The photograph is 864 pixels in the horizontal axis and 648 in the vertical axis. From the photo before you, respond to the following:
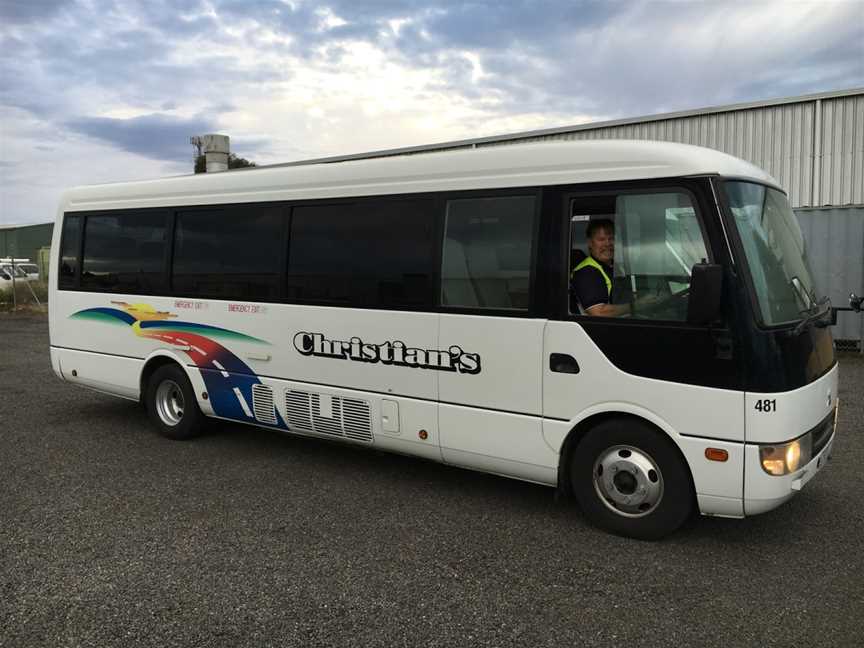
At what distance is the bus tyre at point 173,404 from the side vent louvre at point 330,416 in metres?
1.43

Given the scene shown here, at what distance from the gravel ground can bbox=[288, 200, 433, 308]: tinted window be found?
5.06ft

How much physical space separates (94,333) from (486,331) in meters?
4.89

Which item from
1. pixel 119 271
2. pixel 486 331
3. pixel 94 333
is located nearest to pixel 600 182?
pixel 486 331

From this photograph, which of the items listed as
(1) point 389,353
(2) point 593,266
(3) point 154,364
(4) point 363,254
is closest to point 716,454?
(2) point 593,266

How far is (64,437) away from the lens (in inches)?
291

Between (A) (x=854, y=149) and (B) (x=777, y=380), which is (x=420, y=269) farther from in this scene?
(A) (x=854, y=149)

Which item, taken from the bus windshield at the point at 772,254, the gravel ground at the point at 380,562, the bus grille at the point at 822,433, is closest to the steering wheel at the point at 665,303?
the bus windshield at the point at 772,254

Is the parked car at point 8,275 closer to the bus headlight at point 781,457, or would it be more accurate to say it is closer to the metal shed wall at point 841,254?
the metal shed wall at point 841,254

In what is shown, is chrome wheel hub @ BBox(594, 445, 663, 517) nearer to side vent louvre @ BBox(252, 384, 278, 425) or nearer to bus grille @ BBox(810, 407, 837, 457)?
bus grille @ BBox(810, 407, 837, 457)

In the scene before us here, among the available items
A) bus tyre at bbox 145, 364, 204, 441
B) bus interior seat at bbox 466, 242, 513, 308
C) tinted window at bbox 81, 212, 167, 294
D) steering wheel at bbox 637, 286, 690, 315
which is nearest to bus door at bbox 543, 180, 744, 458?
steering wheel at bbox 637, 286, 690, 315

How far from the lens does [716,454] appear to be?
4160 mm

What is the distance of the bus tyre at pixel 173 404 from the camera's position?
7.05 meters

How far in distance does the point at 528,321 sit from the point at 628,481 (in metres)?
1.21

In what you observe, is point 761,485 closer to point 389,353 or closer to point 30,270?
point 389,353
